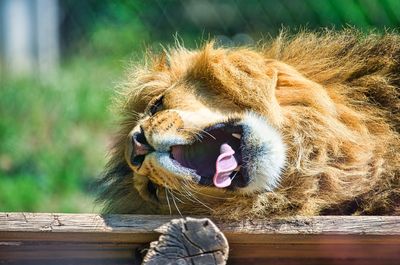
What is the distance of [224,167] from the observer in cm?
312

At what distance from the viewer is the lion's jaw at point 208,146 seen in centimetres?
310

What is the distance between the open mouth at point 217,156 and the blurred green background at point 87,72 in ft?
6.13

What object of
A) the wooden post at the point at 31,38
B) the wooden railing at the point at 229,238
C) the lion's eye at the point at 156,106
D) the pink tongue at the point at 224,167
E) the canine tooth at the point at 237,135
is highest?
the wooden post at the point at 31,38

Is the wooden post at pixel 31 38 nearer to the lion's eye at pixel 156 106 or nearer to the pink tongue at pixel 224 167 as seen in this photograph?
the lion's eye at pixel 156 106

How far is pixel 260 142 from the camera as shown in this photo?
125 inches

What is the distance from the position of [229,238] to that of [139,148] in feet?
1.14

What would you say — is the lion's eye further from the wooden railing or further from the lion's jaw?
the wooden railing

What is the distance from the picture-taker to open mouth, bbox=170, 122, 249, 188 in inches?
123

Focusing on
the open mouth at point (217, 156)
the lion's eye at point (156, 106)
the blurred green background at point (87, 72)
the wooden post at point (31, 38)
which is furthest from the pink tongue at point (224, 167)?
the wooden post at point (31, 38)

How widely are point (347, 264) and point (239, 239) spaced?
1.12 feet

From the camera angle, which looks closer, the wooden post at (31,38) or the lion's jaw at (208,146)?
the lion's jaw at (208,146)

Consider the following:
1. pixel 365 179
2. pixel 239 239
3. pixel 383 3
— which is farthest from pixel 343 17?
pixel 239 239

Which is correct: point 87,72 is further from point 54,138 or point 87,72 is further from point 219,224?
point 219,224

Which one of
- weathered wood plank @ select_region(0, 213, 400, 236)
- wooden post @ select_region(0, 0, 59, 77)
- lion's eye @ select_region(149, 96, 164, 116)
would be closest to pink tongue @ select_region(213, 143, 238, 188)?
weathered wood plank @ select_region(0, 213, 400, 236)
